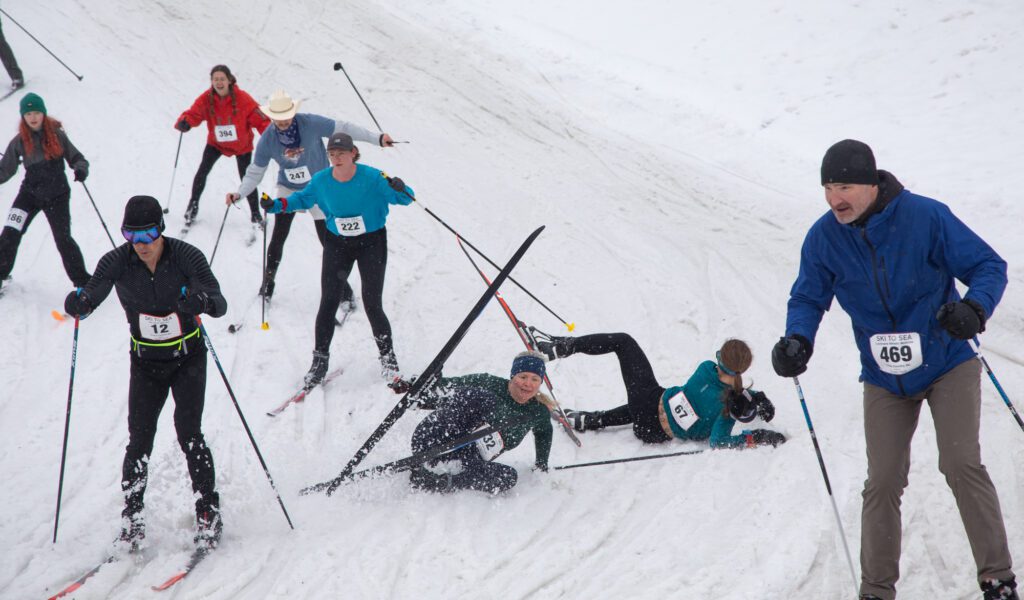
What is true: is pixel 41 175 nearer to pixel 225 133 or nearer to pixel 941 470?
pixel 225 133

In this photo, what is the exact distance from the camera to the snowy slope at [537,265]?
4.70 m

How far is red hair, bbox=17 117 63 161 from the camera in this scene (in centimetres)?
716

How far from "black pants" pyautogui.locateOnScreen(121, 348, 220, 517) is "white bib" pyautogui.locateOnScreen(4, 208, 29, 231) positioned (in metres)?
3.67

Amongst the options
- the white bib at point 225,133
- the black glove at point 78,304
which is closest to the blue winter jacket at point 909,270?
the black glove at point 78,304

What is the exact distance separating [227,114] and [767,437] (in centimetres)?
637

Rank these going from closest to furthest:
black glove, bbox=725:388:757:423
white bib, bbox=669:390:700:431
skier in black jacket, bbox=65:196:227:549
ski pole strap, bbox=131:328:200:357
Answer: skier in black jacket, bbox=65:196:227:549 < ski pole strap, bbox=131:328:200:357 < black glove, bbox=725:388:757:423 < white bib, bbox=669:390:700:431

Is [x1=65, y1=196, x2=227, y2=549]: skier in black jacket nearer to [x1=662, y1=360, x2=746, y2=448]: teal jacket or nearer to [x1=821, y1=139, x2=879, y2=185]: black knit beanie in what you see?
[x1=662, y1=360, x2=746, y2=448]: teal jacket

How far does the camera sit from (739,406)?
5.50m

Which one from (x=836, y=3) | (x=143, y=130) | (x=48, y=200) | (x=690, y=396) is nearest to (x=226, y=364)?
(x=48, y=200)

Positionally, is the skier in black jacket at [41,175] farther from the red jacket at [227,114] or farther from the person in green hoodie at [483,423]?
the person in green hoodie at [483,423]

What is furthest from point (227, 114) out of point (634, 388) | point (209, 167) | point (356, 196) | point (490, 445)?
point (634, 388)

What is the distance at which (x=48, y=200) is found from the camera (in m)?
7.36

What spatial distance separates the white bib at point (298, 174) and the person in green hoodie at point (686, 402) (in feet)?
9.15

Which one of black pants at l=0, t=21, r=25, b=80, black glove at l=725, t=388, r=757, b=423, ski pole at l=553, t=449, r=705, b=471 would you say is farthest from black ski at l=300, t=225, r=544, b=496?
black pants at l=0, t=21, r=25, b=80
